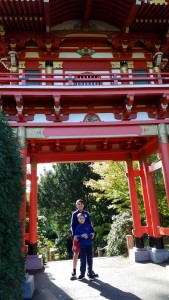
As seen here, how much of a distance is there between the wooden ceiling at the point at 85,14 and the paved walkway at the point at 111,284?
7.71 m

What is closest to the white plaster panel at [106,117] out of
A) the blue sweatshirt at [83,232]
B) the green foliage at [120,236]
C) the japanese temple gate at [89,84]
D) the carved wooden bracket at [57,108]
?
the japanese temple gate at [89,84]

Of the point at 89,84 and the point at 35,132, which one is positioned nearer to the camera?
the point at 35,132

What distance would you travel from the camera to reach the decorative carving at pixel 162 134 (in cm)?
750

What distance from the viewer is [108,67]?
8945mm

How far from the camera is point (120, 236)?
37.8 feet

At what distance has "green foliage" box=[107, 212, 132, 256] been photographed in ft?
36.3

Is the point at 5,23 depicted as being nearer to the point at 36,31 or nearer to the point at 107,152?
the point at 36,31

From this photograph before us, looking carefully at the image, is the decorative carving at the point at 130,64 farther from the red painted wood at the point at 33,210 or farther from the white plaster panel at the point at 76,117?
the red painted wood at the point at 33,210

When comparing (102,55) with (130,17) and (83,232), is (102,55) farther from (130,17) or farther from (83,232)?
(83,232)

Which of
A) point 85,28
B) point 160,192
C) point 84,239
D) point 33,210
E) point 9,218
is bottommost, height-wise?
point 84,239

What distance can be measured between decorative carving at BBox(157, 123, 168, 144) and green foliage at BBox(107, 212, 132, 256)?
18.6 ft

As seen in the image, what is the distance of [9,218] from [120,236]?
27.1 ft

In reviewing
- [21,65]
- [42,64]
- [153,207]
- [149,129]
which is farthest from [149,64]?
[153,207]

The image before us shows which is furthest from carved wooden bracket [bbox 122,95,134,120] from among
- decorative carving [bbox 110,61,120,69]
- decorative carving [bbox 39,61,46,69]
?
decorative carving [bbox 39,61,46,69]
